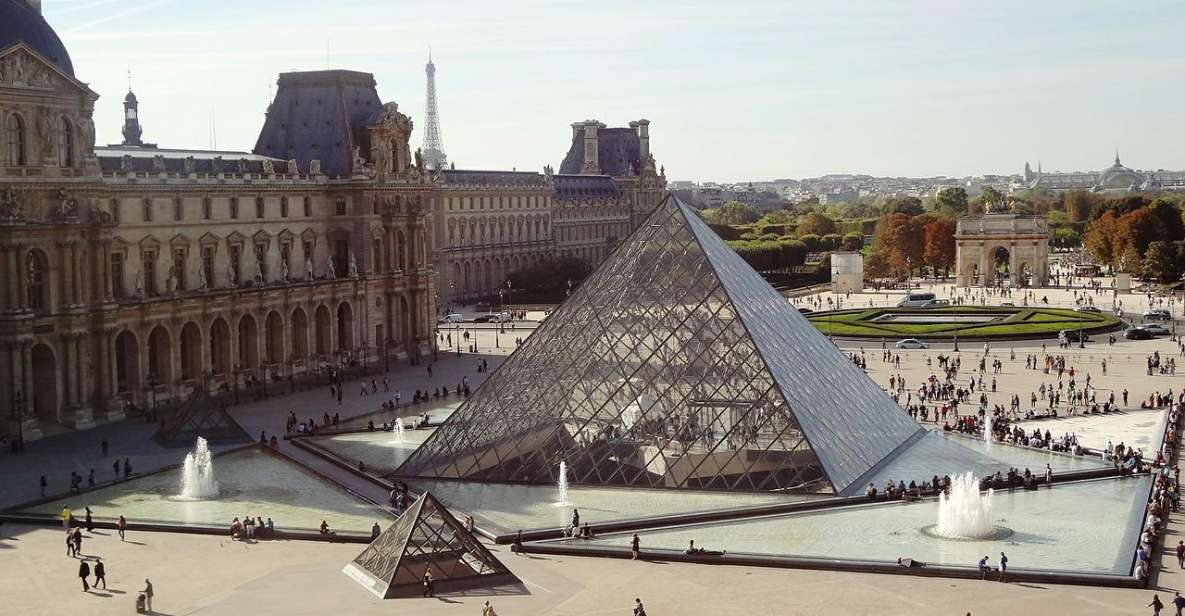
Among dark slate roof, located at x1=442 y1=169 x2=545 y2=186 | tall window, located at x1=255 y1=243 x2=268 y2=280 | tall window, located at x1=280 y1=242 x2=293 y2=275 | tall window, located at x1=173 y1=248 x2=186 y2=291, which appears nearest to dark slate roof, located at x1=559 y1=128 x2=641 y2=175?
dark slate roof, located at x1=442 y1=169 x2=545 y2=186

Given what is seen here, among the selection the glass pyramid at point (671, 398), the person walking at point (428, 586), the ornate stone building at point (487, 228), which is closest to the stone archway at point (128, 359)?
the glass pyramid at point (671, 398)

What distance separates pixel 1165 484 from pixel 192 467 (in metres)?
22.1

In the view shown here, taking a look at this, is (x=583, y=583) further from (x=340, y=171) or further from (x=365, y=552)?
(x=340, y=171)

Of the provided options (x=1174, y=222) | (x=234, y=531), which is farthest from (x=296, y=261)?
(x=1174, y=222)

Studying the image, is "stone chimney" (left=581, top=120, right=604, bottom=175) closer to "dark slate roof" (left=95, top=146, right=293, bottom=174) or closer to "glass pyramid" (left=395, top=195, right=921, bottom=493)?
"dark slate roof" (left=95, top=146, right=293, bottom=174)

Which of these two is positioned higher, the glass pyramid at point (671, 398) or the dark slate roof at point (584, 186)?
the dark slate roof at point (584, 186)

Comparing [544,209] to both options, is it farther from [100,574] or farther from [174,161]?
[100,574]

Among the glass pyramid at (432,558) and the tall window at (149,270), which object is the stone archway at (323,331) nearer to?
the tall window at (149,270)

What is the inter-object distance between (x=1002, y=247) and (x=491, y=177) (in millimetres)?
34630

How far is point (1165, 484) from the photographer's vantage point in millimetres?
32344

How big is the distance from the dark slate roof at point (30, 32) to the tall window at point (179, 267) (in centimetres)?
779

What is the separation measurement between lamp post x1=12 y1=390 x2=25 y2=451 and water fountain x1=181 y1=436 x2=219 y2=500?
22.7 feet

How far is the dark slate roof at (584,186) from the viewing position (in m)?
108

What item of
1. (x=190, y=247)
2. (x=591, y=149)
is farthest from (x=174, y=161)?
(x=591, y=149)
